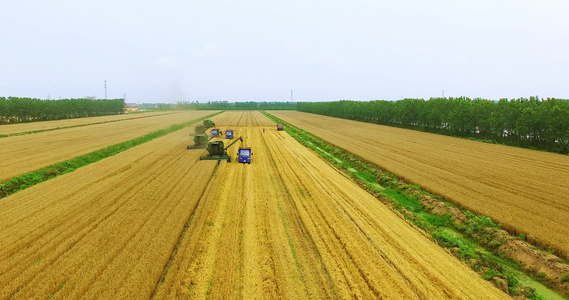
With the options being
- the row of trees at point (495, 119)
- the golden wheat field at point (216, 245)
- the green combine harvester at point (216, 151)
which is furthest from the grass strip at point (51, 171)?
the row of trees at point (495, 119)

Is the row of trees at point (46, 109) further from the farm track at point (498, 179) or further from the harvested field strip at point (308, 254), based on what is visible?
the harvested field strip at point (308, 254)

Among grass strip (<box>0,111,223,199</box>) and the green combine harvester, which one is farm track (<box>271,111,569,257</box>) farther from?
grass strip (<box>0,111,223,199</box>)

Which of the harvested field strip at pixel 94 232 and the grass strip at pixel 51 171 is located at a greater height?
the grass strip at pixel 51 171

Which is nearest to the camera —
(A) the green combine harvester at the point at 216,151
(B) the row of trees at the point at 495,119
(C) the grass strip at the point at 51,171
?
(C) the grass strip at the point at 51,171

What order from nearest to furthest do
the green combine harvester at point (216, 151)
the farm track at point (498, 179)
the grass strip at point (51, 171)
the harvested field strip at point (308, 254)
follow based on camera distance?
the harvested field strip at point (308, 254) < the farm track at point (498, 179) < the grass strip at point (51, 171) < the green combine harvester at point (216, 151)

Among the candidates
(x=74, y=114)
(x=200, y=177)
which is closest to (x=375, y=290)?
(x=200, y=177)

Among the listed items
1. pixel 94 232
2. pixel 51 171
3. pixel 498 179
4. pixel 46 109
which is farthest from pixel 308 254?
pixel 46 109

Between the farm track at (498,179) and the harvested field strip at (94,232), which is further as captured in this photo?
the farm track at (498,179)

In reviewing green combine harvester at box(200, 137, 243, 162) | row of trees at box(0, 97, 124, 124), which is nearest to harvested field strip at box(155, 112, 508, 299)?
green combine harvester at box(200, 137, 243, 162)
